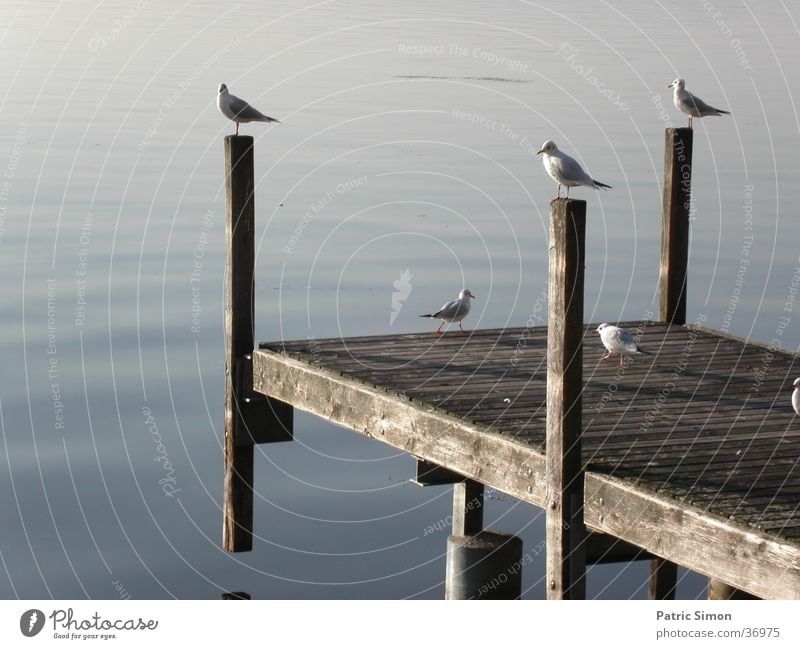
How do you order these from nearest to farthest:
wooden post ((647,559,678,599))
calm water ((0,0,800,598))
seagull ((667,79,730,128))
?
wooden post ((647,559,678,599))
calm water ((0,0,800,598))
seagull ((667,79,730,128))

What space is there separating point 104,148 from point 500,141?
786 cm

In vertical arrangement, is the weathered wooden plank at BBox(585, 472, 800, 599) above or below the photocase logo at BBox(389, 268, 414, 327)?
below

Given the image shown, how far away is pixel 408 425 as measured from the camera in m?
10.5

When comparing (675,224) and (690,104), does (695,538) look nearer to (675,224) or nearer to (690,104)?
(675,224)

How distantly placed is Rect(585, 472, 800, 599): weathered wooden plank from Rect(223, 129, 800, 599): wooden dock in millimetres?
10

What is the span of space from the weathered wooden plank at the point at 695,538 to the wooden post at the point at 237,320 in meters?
4.56

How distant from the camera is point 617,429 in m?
9.79

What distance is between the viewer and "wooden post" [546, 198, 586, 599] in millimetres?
8781

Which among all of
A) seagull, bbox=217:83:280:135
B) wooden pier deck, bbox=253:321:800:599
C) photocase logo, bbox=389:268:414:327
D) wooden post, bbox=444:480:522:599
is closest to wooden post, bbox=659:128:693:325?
wooden pier deck, bbox=253:321:800:599

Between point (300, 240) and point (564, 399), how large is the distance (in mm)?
13568
